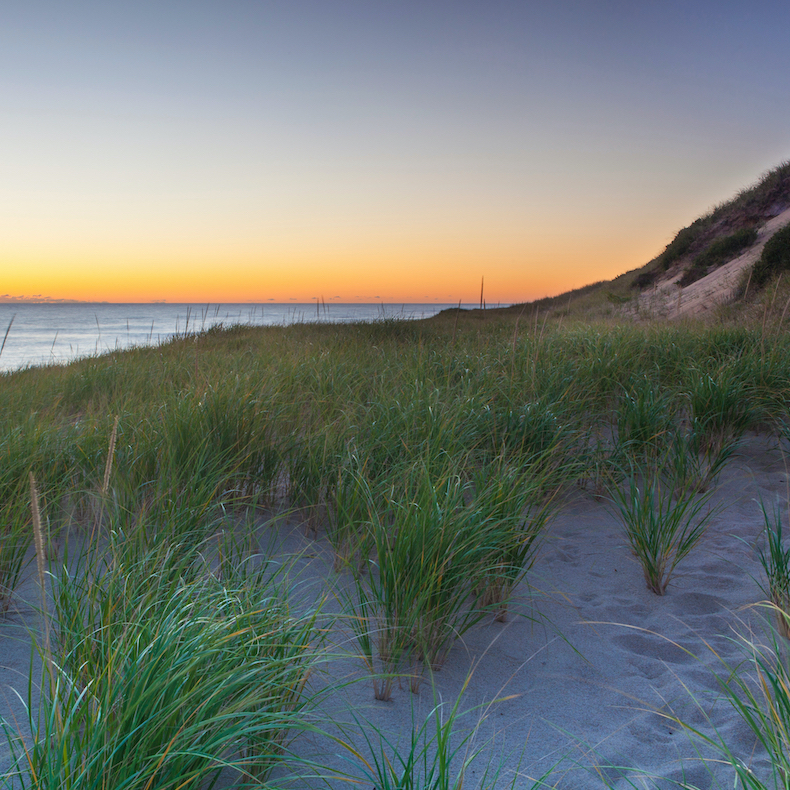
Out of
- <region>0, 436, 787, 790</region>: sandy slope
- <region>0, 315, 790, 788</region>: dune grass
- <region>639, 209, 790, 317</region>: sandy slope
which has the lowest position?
<region>0, 436, 787, 790</region>: sandy slope

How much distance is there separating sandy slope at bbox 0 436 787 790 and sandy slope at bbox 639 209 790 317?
781cm

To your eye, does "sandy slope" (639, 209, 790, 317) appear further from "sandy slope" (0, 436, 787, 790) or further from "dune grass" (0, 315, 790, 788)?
"sandy slope" (0, 436, 787, 790)

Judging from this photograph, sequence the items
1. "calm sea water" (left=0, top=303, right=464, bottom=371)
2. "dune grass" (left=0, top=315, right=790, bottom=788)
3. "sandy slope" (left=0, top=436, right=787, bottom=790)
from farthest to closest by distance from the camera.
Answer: "calm sea water" (left=0, top=303, right=464, bottom=371), "sandy slope" (left=0, top=436, right=787, bottom=790), "dune grass" (left=0, top=315, right=790, bottom=788)

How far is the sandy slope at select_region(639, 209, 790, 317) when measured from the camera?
11.2 metres

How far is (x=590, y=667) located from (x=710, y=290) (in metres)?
12.6

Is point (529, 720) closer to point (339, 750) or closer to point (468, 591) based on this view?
point (468, 591)

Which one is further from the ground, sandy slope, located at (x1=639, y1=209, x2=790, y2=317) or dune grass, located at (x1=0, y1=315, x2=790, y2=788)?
sandy slope, located at (x1=639, y1=209, x2=790, y2=317)

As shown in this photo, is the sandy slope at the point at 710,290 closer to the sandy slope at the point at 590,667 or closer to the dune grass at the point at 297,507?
the dune grass at the point at 297,507

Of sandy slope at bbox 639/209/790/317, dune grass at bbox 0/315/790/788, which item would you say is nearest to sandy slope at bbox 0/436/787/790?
dune grass at bbox 0/315/790/788

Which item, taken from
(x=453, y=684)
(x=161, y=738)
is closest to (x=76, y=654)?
(x=161, y=738)

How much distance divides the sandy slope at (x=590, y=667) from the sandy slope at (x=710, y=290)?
7809 millimetres

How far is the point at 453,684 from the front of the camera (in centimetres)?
196

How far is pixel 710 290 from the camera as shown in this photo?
12.2 metres

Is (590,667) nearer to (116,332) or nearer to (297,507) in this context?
(297,507)
